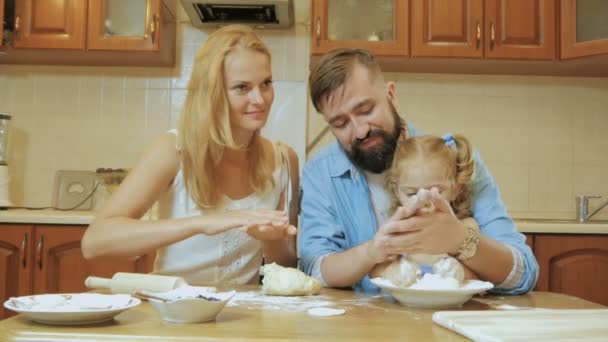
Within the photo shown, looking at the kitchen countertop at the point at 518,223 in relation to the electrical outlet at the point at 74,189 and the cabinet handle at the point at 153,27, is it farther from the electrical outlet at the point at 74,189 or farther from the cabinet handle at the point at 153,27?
the cabinet handle at the point at 153,27

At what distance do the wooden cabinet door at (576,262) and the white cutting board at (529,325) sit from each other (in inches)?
67.9

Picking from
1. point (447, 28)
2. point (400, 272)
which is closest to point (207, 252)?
point (400, 272)

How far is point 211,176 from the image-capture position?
1.75 meters

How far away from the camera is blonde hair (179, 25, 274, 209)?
167 cm

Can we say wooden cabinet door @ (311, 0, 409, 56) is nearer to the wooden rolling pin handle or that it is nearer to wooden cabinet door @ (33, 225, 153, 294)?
wooden cabinet door @ (33, 225, 153, 294)

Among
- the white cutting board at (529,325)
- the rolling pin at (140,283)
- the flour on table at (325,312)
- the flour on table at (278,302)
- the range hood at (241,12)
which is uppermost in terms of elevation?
the range hood at (241,12)

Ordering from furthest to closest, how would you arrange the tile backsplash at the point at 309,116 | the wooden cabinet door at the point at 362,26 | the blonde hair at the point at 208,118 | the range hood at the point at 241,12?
the tile backsplash at the point at 309,116 < the wooden cabinet door at the point at 362,26 < the range hood at the point at 241,12 < the blonde hair at the point at 208,118

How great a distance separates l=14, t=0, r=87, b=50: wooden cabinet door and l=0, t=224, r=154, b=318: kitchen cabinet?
36.2 inches

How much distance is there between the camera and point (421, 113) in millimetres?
3383

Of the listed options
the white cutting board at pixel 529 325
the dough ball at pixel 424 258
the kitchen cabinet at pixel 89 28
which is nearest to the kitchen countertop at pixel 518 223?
the kitchen cabinet at pixel 89 28

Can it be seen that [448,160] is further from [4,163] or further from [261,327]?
[4,163]

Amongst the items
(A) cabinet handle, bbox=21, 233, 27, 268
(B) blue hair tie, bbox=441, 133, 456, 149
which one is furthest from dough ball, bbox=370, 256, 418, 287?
(A) cabinet handle, bbox=21, 233, 27, 268

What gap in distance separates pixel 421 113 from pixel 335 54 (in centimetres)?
173

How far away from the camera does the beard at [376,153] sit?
5.51ft
